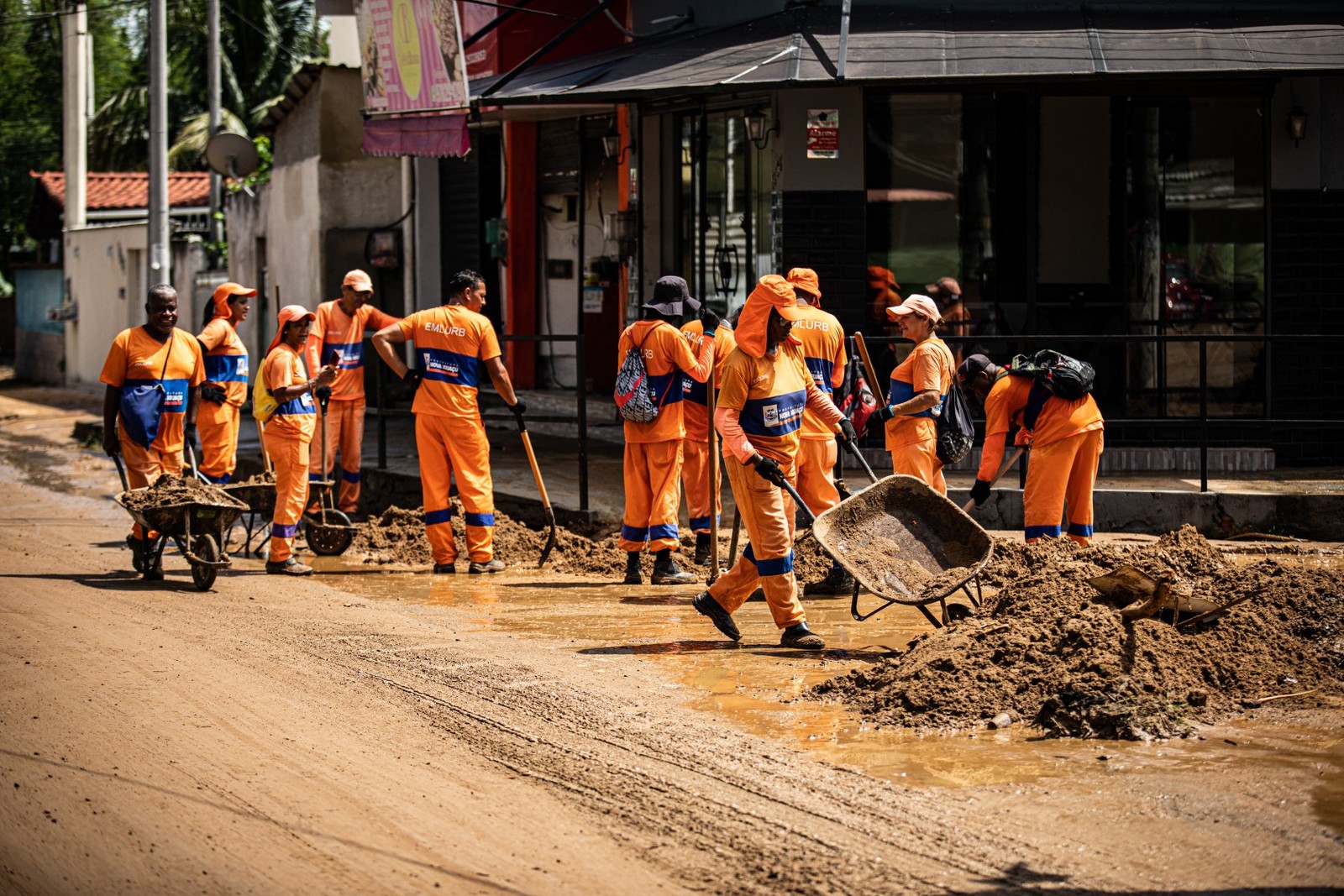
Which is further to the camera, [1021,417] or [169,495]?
[169,495]

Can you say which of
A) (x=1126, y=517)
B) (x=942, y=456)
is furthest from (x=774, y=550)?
(x=1126, y=517)

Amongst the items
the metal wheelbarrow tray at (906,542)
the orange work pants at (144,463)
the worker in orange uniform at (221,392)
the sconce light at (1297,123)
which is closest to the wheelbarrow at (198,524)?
the orange work pants at (144,463)

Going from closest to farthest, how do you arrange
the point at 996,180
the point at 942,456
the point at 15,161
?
the point at 942,456 → the point at 996,180 → the point at 15,161

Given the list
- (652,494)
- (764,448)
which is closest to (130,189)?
(652,494)

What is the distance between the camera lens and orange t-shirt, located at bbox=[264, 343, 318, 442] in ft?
38.0

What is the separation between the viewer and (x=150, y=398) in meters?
11.2

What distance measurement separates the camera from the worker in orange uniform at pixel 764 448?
334 inches

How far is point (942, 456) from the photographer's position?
1014cm

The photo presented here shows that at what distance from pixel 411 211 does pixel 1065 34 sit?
9758mm

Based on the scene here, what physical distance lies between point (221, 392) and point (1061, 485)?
6437mm

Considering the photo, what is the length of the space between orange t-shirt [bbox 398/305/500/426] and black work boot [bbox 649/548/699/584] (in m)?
1.74

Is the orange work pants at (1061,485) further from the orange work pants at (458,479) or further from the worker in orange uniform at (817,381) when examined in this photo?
the orange work pants at (458,479)

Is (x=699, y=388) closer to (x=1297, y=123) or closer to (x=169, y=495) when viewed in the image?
(x=169, y=495)

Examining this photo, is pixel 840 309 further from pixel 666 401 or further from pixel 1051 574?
pixel 1051 574
